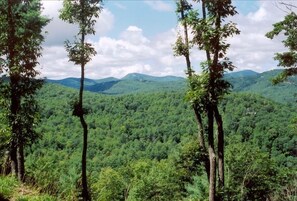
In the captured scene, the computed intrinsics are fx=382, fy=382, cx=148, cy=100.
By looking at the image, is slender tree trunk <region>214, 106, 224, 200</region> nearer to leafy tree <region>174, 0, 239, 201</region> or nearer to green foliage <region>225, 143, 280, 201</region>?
leafy tree <region>174, 0, 239, 201</region>

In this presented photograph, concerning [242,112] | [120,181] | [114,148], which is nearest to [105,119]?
[114,148]

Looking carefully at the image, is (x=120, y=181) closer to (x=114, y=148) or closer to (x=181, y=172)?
(x=181, y=172)

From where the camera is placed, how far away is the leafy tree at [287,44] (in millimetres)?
26312

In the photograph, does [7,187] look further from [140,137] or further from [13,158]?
[140,137]

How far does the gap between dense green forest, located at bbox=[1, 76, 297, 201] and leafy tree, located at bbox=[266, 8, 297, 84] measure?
11.5 feet

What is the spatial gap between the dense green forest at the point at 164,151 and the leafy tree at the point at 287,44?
3509 millimetres

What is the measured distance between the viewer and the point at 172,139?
16638 centimetres

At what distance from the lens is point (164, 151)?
146m

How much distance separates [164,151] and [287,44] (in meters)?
121

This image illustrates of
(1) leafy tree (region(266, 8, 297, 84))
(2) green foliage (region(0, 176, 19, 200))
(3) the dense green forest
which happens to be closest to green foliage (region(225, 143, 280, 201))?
(3) the dense green forest

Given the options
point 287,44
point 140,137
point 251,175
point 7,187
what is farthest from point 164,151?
point 7,187

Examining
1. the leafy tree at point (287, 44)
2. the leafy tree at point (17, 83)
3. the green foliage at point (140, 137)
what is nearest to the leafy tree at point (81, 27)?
the leafy tree at point (17, 83)

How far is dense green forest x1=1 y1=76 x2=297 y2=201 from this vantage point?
129ft

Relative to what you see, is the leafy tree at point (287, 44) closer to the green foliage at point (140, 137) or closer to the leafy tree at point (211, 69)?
the leafy tree at point (211, 69)
